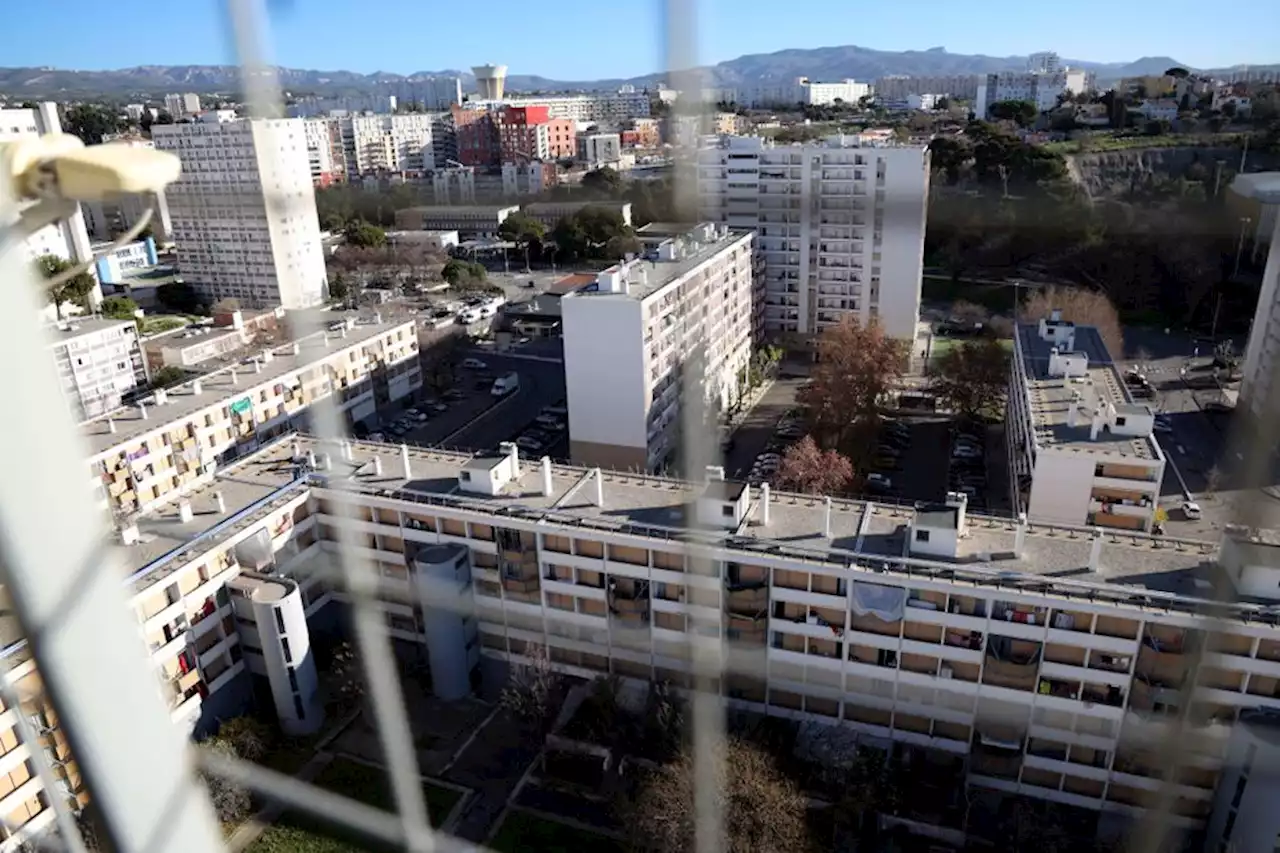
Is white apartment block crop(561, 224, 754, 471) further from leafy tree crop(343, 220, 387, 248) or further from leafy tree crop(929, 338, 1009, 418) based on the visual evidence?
leafy tree crop(343, 220, 387, 248)

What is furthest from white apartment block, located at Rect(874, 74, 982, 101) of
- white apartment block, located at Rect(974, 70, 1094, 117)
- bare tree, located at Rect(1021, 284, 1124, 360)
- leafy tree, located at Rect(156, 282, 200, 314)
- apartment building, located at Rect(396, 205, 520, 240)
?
leafy tree, located at Rect(156, 282, 200, 314)

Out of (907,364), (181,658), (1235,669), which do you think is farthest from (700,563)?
(907,364)

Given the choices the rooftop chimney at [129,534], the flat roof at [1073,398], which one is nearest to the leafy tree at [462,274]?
the flat roof at [1073,398]

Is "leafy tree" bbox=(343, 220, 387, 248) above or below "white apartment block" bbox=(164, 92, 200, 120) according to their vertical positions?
below

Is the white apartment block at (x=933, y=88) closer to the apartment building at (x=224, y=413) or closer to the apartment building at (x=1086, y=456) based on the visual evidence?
the apartment building at (x=1086, y=456)

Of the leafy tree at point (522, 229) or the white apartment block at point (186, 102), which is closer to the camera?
the white apartment block at point (186, 102)

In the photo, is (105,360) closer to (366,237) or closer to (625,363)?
(366,237)
